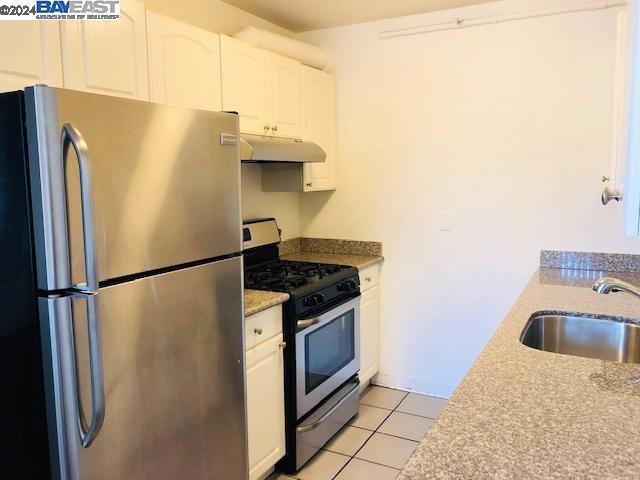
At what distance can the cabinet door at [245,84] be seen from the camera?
8.26ft

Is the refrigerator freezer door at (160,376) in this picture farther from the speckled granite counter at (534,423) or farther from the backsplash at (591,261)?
the backsplash at (591,261)

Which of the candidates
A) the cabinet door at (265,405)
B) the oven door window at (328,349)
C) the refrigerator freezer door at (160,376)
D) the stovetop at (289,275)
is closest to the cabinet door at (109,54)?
the refrigerator freezer door at (160,376)

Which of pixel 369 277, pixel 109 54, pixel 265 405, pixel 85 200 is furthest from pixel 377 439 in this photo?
pixel 109 54

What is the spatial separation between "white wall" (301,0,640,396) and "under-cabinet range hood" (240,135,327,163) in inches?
23.7

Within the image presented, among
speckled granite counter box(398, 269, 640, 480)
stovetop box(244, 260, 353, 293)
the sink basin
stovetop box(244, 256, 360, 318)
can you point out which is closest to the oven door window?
stovetop box(244, 256, 360, 318)

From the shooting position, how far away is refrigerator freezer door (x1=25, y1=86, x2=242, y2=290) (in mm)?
1325

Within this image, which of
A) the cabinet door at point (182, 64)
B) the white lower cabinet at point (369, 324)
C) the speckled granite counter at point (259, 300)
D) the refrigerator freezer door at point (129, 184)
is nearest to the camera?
the refrigerator freezer door at point (129, 184)

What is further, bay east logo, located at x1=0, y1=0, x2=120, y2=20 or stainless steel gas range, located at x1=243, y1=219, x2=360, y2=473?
stainless steel gas range, located at x1=243, y1=219, x2=360, y2=473

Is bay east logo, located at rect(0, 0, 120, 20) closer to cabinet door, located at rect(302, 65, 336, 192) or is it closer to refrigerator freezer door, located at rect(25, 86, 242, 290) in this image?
refrigerator freezer door, located at rect(25, 86, 242, 290)

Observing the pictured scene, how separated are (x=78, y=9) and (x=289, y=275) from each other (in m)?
1.63

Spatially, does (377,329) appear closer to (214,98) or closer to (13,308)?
(214,98)

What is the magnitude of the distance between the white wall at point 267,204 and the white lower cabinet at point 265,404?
3.29ft

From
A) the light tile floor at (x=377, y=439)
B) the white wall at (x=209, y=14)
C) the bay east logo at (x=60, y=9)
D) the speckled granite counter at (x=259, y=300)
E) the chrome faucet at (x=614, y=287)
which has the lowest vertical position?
the light tile floor at (x=377, y=439)

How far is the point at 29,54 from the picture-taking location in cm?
160
